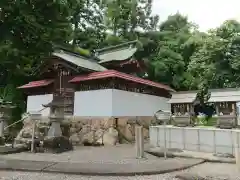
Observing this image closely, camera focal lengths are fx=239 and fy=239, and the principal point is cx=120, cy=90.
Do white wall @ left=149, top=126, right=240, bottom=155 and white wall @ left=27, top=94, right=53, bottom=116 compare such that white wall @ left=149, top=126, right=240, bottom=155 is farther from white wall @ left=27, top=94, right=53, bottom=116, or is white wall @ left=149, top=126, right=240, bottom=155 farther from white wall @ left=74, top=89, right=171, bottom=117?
white wall @ left=27, top=94, right=53, bottom=116

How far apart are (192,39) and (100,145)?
19380 millimetres

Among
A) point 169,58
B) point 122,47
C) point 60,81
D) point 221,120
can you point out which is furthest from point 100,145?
point 169,58

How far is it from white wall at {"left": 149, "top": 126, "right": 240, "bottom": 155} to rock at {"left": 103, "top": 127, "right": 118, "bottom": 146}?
3114 millimetres

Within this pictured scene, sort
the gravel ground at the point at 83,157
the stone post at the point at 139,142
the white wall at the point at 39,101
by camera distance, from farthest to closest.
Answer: the white wall at the point at 39,101, the stone post at the point at 139,142, the gravel ground at the point at 83,157

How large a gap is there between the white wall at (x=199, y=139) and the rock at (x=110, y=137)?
311 cm

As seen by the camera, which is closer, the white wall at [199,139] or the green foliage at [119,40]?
the white wall at [199,139]

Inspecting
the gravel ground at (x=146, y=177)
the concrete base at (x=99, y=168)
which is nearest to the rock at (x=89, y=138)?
the concrete base at (x=99, y=168)

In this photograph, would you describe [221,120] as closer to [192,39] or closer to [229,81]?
[229,81]

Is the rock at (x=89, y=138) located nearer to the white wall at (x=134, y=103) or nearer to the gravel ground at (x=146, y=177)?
the white wall at (x=134, y=103)

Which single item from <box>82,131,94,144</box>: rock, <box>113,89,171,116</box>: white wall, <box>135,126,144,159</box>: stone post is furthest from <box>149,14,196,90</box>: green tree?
<box>135,126,144,159</box>: stone post

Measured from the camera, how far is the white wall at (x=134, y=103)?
15.7 meters

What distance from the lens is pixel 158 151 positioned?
1050cm

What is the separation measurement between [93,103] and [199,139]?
25.0 ft

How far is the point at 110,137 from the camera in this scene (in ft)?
48.5
